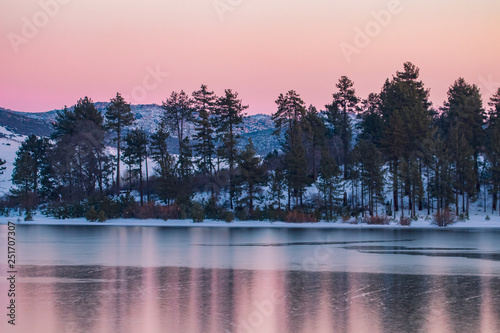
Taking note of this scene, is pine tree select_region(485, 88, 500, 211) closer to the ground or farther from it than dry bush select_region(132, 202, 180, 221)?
farther from it

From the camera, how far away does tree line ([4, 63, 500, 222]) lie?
64.8 meters

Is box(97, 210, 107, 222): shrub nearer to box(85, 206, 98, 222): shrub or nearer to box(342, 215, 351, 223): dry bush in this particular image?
box(85, 206, 98, 222): shrub

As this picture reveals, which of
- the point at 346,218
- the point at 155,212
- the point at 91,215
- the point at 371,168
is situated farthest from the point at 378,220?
the point at 91,215

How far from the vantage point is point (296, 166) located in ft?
217

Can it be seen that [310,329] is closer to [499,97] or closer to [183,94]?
[499,97]

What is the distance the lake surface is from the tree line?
33.5 meters

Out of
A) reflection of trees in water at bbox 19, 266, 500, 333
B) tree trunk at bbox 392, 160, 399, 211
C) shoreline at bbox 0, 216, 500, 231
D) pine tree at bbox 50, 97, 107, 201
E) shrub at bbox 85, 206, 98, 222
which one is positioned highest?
pine tree at bbox 50, 97, 107, 201

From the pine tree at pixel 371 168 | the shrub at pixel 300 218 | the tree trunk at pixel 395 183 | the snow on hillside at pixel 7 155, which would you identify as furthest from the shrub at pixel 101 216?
the snow on hillside at pixel 7 155

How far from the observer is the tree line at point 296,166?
64812mm

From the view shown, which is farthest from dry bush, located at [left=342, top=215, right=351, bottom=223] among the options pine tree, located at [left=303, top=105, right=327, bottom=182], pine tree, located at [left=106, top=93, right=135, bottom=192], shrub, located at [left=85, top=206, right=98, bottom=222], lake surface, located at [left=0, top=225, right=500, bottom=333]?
pine tree, located at [left=106, top=93, right=135, bottom=192]

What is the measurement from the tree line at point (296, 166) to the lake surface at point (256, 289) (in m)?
33.5

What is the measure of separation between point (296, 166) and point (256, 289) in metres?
48.1

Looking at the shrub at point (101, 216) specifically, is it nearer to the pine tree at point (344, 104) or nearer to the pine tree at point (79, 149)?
the pine tree at point (79, 149)

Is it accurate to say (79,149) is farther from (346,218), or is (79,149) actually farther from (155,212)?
(346,218)
